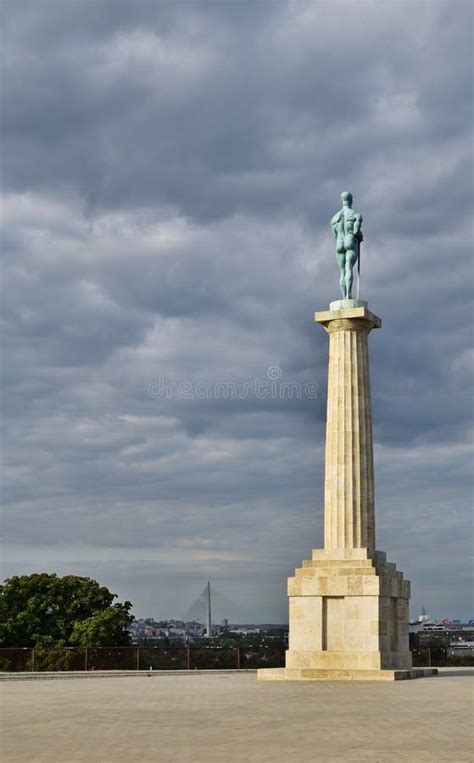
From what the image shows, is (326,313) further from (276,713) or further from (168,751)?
(168,751)

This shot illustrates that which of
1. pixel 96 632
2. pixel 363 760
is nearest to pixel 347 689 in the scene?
pixel 363 760

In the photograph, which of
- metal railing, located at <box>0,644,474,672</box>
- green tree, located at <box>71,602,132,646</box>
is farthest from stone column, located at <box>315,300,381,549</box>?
green tree, located at <box>71,602,132,646</box>

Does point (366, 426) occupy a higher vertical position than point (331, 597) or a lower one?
higher

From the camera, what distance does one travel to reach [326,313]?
36906 mm

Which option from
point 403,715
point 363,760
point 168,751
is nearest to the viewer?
point 363,760

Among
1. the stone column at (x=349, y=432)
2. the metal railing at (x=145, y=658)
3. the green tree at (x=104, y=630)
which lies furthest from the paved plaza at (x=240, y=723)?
the green tree at (x=104, y=630)

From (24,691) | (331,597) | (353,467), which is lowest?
(24,691)

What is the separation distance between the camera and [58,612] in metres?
50.8

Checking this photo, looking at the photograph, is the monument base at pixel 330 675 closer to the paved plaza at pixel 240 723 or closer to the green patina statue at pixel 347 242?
the paved plaza at pixel 240 723

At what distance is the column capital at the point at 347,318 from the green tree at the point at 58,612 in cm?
1983

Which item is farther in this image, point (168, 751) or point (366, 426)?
point (366, 426)

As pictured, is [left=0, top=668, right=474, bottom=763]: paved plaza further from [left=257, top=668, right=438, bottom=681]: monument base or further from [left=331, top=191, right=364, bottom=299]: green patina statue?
[left=331, top=191, right=364, bottom=299]: green patina statue

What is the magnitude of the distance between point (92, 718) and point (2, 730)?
7.90 ft

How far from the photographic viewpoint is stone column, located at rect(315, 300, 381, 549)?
35531 millimetres
